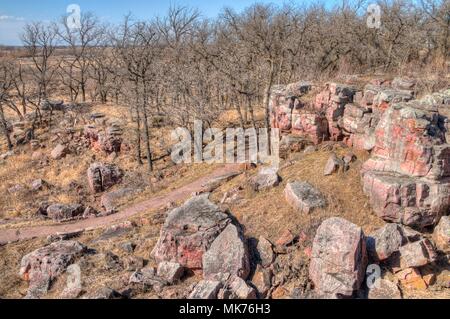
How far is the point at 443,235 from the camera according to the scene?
1097 centimetres

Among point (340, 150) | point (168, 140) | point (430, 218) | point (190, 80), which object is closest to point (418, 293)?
point (430, 218)

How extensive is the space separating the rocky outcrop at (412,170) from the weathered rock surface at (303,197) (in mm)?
1521

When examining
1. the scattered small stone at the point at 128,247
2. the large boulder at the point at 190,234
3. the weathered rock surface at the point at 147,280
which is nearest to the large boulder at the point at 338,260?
the large boulder at the point at 190,234

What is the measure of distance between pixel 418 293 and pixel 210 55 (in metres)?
22.9

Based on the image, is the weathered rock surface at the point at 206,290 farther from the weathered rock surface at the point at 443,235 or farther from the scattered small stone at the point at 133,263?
the weathered rock surface at the point at 443,235

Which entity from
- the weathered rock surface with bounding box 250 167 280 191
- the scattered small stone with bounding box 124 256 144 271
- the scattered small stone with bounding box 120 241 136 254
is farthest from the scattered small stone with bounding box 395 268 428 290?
the scattered small stone with bounding box 120 241 136 254

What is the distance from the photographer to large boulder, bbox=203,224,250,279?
34.8 feet

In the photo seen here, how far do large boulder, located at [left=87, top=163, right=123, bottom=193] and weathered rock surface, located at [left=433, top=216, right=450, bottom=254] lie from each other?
18110 millimetres

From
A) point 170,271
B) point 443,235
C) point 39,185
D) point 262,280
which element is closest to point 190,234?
point 170,271

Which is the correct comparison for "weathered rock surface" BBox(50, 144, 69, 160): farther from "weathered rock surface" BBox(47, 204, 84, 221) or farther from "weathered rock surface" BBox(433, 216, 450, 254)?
"weathered rock surface" BBox(433, 216, 450, 254)

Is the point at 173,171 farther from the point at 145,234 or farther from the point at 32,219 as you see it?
the point at 145,234

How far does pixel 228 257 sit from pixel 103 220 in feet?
30.3

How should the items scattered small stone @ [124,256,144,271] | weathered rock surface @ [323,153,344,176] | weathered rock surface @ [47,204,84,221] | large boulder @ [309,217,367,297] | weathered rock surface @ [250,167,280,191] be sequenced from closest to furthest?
large boulder @ [309,217,367,297]
scattered small stone @ [124,256,144,271]
weathered rock surface @ [323,153,344,176]
weathered rock surface @ [250,167,280,191]
weathered rock surface @ [47,204,84,221]

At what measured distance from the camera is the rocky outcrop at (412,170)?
11305 millimetres
